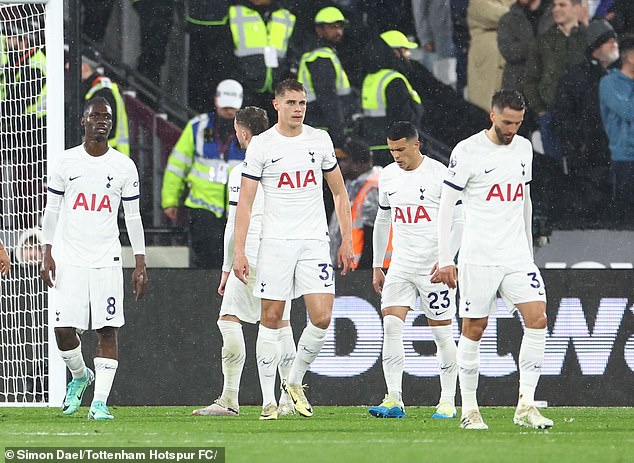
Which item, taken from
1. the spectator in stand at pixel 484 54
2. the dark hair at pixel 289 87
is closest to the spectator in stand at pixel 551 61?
the spectator in stand at pixel 484 54

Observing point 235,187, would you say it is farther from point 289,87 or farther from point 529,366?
point 529,366

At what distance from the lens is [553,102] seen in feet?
44.8

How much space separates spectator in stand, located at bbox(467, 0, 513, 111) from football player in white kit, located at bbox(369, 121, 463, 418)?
3.56m

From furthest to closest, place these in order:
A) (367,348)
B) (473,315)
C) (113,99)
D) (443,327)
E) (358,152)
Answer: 1. (113,99)
2. (358,152)
3. (367,348)
4. (443,327)
5. (473,315)

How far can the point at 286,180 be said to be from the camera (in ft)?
31.0

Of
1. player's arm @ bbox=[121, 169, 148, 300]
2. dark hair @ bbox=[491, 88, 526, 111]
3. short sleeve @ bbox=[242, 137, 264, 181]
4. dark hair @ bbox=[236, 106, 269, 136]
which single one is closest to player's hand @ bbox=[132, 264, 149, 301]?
player's arm @ bbox=[121, 169, 148, 300]

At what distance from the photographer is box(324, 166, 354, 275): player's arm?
9398 mm

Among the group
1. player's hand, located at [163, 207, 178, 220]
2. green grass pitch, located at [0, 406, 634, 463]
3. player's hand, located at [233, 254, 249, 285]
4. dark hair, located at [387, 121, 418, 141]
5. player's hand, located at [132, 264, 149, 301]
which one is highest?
dark hair, located at [387, 121, 418, 141]

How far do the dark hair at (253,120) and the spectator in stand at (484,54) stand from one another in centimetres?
404

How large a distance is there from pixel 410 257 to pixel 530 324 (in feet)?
5.63

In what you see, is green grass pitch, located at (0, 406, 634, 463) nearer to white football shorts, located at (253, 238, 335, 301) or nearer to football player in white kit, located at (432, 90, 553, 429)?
football player in white kit, located at (432, 90, 553, 429)

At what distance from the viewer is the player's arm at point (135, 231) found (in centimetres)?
988

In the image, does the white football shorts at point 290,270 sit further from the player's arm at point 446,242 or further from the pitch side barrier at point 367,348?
the pitch side barrier at point 367,348

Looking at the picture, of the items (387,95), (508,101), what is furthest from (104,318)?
(387,95)
